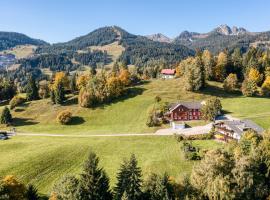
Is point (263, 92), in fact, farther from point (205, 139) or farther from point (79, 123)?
point (79, 123)

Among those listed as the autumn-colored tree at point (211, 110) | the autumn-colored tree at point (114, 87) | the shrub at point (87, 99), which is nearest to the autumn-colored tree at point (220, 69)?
the autumn-colored tree at point (211, 110)

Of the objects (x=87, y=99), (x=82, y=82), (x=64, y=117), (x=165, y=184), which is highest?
(x=82, y=82)

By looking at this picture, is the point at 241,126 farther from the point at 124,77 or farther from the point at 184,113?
the point at 124,77

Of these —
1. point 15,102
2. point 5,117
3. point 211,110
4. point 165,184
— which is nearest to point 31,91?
point 15,102

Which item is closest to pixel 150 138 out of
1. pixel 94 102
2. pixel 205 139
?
pixel 205 139

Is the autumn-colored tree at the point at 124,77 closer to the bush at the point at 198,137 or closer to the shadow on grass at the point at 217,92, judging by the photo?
the shadow on grass at the point at 217,92

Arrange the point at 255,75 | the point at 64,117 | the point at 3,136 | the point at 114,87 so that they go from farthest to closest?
the point at 255,75
the point at 114,87
the point at 64,117
the point at 3,136

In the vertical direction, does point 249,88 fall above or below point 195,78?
below

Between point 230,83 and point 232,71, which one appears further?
point 232,71
